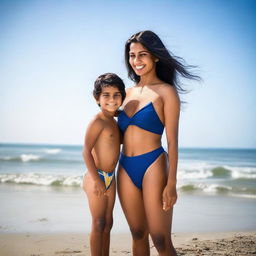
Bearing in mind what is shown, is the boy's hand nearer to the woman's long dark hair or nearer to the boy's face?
the boy's face

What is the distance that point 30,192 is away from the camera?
32.6 ft

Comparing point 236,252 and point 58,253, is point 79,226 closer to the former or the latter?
point 58,253

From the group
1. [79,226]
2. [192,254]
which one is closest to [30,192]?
[79,226]

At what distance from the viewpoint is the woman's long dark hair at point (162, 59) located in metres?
3.07

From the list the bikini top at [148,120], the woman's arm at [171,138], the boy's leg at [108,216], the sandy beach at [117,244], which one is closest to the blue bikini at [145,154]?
the bikini top at [148,120]

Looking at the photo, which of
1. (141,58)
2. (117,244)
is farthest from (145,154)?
(117,244)

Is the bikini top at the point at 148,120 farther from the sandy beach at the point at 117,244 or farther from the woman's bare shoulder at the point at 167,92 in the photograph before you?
the sandy beach at the point at 117,244

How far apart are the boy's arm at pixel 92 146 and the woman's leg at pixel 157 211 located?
398 mm

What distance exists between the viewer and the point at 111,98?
308cm

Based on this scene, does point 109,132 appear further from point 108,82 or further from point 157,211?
point 157,211

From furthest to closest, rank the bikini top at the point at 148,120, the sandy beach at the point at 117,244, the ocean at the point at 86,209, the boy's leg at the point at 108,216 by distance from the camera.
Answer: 1. the ocean at the point at 86,209
2. the sandy beach at the point at 117,244
3. the boy's leg at the point at 108,216
4. the bikini top at the point at 148,120

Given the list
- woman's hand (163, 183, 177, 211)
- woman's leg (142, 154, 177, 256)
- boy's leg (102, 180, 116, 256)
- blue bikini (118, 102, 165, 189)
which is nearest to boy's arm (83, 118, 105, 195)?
boy's leg (102, 180, 116, 256)

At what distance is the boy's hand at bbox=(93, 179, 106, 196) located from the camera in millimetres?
2938

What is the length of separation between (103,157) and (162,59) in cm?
101
